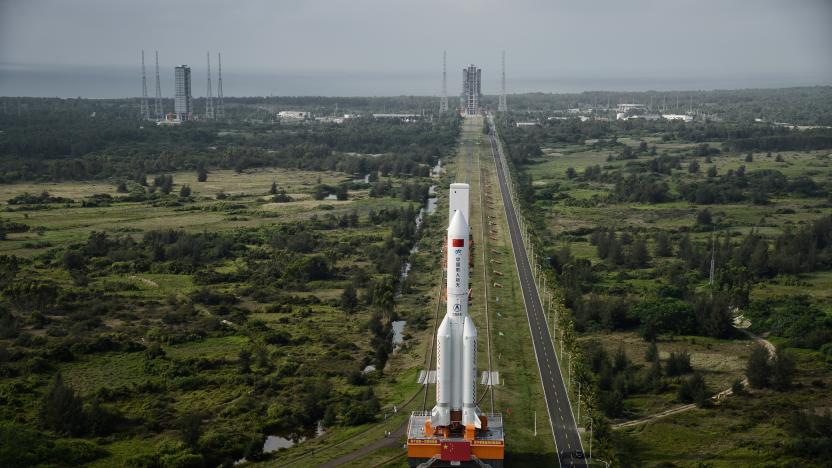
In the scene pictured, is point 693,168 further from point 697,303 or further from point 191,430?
point 191,430

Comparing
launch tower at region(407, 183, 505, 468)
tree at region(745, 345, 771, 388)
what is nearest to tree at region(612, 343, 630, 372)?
tree at region(745, 345, 771, 388)

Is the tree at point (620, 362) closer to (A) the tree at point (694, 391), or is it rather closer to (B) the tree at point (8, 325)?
(A) the tree at point (694, 391)

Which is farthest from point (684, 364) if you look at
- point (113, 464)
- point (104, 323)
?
point (104, 323)

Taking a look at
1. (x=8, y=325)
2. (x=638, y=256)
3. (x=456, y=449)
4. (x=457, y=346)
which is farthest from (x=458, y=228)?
(x=638, y=256)

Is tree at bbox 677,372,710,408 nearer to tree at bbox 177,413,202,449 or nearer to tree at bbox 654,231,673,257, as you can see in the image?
tree at bbox 177,413,202,449

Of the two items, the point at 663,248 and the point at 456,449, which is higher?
the point at 663,248

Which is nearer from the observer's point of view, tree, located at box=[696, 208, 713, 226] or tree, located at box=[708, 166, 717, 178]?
tree, located at box=[696, 208, 713, 226]

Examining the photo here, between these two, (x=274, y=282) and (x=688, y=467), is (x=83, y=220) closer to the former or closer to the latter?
(x=274, y=282)
